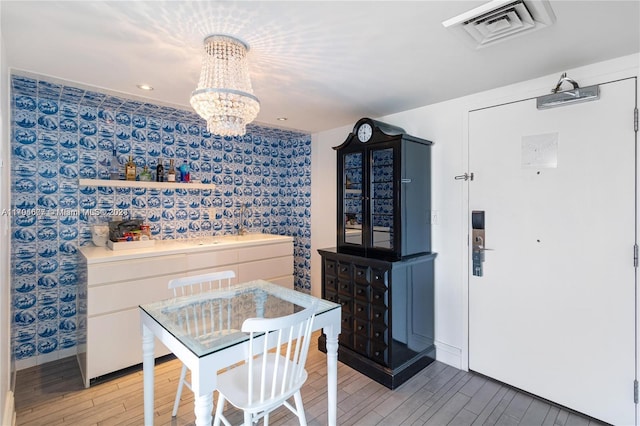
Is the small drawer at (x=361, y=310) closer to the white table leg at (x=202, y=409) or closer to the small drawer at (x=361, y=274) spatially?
the small drawer at (x=361, y=274)

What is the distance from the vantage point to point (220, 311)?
195cm

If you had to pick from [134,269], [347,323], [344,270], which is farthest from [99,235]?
[347,323]

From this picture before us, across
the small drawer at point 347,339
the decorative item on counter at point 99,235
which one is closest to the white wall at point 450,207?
the small drawer at point 347,339

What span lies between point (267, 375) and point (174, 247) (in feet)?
5.51

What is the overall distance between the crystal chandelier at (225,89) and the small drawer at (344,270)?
1534mm

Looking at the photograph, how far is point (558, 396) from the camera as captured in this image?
2277 mm

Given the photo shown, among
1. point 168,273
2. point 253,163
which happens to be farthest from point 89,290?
point 253,163

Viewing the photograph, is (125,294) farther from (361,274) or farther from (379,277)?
(379,277)

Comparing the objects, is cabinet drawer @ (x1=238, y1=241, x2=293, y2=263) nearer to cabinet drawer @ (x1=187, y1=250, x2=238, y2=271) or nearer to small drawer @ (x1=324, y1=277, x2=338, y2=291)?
cabinet drawer @ (x1=187, y1=250, x2=238, y2=271)

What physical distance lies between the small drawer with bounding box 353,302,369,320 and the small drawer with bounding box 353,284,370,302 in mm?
45

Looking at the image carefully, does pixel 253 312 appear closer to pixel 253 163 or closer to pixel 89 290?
pixel 89 290

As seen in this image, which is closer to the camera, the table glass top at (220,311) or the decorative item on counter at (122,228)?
the table glass top at (220,311)

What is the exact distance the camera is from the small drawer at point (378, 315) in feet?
8.50

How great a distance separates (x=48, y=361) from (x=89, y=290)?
1011 millimetres
